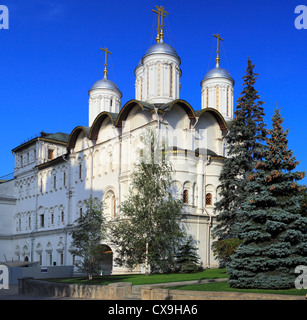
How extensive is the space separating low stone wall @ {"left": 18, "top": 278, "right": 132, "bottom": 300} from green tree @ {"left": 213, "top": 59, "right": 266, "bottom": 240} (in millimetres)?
8682

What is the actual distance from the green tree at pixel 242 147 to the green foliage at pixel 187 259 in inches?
67.1

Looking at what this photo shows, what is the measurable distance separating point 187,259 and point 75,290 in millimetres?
8044

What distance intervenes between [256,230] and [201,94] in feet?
70.4

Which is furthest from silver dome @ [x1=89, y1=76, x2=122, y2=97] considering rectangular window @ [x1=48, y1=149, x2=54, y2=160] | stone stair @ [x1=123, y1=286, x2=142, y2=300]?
stone stair @ [x1=123, y1=286, x2=142, y2=300]

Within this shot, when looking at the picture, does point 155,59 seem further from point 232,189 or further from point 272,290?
point 272,290

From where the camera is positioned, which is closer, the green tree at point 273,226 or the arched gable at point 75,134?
the green tree at point 273,226

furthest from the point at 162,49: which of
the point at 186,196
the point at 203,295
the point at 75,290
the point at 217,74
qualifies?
the point at 203,295

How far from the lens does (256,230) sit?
15.0 metres

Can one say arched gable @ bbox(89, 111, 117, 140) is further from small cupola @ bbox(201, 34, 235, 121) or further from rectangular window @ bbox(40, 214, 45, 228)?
rectangular window @ bbox(40, 214, 45, 228)

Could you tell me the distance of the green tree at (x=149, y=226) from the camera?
21.1 meters

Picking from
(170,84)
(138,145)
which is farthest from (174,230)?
(170,84)

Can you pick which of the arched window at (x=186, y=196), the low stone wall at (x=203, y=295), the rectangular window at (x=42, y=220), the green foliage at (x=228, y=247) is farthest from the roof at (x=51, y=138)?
the low stone wall at (x=203, y=295)

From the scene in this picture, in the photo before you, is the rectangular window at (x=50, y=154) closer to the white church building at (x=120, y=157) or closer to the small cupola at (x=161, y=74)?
the white church building at (x=120, y=157)

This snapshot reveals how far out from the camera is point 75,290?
55.4 ft
